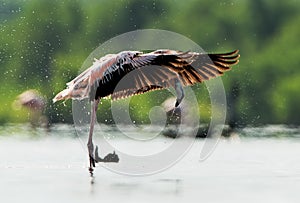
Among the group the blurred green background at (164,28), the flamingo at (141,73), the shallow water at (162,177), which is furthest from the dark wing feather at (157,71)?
the blurred green background at (164,28)

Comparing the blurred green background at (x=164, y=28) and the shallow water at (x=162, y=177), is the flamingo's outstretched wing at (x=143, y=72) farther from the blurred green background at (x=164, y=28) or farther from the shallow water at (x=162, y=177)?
the blurred green background at (x=164, y=28)

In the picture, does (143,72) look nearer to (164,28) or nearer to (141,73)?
(141,73)

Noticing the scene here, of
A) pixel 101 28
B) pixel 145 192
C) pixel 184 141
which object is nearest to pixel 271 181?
pixel 145 192

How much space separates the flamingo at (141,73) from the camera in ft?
39.7

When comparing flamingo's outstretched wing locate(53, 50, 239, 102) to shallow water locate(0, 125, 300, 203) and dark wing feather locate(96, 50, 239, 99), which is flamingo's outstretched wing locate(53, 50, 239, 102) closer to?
dark wing feather locate(96, 50, 239, 99)

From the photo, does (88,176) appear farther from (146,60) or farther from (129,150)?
(129,150)

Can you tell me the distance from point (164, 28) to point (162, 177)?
11407mm

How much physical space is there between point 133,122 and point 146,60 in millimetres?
7562

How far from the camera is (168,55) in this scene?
1190 centimetres

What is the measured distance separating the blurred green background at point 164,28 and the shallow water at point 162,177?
530 centimetres

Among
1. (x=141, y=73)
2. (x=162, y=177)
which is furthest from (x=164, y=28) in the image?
(x=162, y=177)

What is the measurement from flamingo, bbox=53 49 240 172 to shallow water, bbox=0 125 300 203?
69 cm

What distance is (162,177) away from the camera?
1212cm

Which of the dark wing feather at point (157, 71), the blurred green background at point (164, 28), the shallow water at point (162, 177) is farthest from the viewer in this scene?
the blurred green background at point (164, 28)
